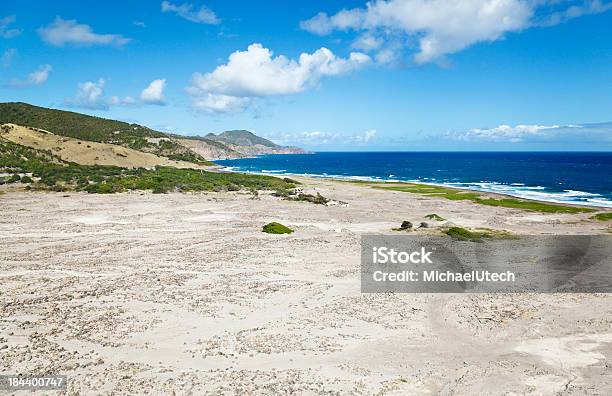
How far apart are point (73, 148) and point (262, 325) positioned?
315 feet

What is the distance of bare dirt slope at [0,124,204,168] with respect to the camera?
94.8m

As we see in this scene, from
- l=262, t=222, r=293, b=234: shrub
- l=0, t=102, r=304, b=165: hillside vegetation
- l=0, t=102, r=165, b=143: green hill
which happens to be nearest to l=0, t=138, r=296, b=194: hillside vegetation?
l=262, t=222, r=293, b=234: shrub

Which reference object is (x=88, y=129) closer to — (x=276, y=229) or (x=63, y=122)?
(x=63, y=122)

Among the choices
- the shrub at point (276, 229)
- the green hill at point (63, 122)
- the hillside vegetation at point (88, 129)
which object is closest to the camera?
the shrub at point (276, 229)

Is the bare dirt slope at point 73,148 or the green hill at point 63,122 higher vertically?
the green hill at point 63,122

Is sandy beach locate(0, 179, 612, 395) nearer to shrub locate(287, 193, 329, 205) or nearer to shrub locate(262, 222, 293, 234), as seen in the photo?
shrub locate(262, 222, 293, 234)

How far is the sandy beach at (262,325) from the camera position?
12719 millimetres

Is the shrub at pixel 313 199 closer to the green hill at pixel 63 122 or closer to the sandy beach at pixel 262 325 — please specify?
the sandy beach at pixel 262 325

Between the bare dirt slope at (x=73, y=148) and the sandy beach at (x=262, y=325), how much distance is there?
233 feet

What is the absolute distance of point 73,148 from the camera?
9775 cm

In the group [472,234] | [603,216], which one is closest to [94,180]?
[472,234]

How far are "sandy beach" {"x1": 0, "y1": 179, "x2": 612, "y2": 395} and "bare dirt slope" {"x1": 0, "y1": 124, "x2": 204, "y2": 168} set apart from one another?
71.1 metres

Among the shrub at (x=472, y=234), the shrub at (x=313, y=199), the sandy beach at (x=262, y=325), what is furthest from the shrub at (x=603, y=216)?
the sandy beach at (x=262, y=325)

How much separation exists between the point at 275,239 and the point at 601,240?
23920 mm
